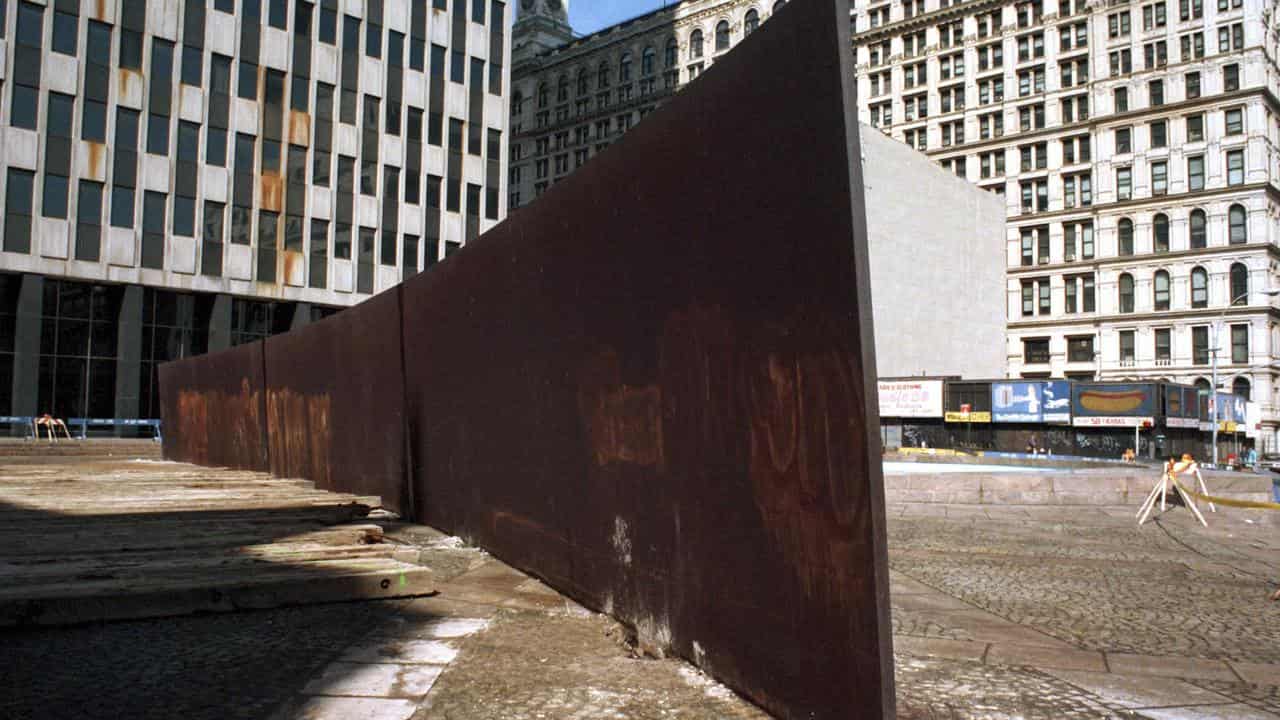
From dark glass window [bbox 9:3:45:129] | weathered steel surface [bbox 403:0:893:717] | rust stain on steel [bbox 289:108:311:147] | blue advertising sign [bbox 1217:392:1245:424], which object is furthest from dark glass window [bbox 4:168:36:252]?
blue advertising sign [bbox 1217:392:1245:424]

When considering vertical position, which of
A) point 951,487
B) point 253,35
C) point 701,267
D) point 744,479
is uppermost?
point 253,35

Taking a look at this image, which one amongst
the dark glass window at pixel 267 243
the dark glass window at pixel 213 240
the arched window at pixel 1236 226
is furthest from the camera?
the arched window at pixel 1236 226

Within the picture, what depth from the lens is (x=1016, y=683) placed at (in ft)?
14.7

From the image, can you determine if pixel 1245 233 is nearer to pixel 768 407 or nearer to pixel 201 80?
pixel 201 80

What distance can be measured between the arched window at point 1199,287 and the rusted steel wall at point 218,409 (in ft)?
221

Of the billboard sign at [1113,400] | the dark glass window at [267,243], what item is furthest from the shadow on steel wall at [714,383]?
the billboard sign at [1113,400]

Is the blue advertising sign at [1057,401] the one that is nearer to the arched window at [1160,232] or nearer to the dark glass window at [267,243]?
the arched window at [1160,232]

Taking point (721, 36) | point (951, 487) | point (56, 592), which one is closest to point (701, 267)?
point (56, 592)

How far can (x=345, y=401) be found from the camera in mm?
10602

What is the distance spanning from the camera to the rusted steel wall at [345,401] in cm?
945

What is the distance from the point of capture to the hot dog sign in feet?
135

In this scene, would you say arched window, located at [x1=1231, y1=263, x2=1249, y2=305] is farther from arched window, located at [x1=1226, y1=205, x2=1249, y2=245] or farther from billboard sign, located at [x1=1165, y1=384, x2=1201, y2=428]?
Answer: billboard sign, located at [x1=1165, y1=384, x2=1201, y2=428]

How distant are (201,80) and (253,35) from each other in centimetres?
297

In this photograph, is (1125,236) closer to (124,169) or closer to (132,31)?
(132,31)
